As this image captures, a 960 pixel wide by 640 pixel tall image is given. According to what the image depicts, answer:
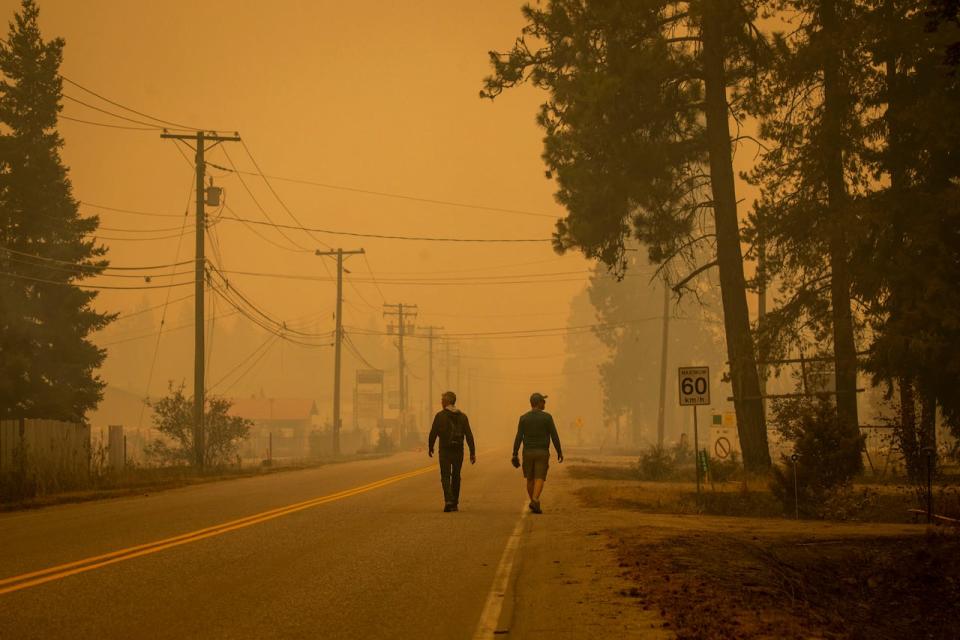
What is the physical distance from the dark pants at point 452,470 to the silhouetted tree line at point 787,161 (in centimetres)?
1182

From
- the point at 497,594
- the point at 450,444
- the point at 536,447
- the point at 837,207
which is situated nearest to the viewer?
the point at 497,594

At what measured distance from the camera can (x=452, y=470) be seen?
18.8 metres

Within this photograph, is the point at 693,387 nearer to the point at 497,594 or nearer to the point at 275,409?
the point at 497,594

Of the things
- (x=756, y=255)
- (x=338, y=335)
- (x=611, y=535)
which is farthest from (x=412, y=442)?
(x=611, y=535)

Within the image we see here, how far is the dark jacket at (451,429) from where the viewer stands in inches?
739

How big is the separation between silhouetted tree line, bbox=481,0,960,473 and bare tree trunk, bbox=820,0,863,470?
6cm

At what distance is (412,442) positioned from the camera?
96.0m

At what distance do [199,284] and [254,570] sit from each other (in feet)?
89.4

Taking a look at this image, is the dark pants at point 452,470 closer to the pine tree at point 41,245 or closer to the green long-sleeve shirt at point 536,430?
the green long-sleeve shirt at point 536,430

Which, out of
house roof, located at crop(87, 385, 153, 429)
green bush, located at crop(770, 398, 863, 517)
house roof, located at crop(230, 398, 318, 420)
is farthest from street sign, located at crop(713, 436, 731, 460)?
house roof, located at crop(87, 385, 153, 429)

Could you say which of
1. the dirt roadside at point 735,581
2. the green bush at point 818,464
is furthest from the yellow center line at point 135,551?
the green bush at point 818,464

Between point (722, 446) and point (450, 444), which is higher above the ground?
point (450, 444)

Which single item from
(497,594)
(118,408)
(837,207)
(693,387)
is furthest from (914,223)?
(118,408)

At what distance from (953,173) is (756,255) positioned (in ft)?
19.7
